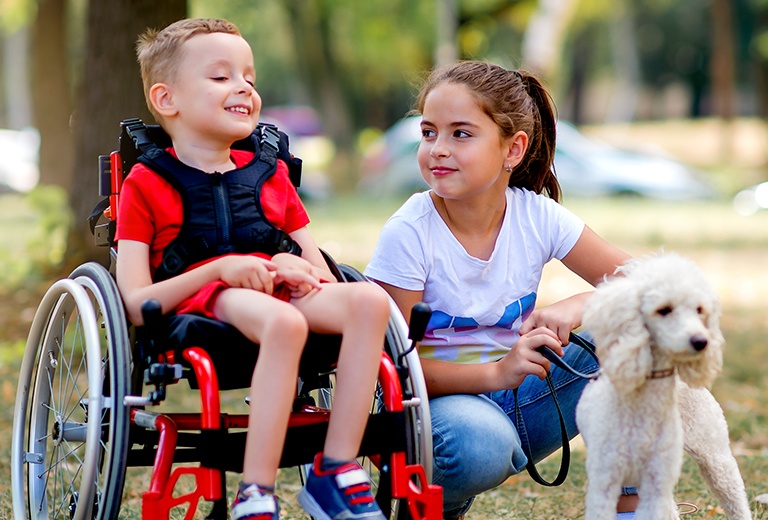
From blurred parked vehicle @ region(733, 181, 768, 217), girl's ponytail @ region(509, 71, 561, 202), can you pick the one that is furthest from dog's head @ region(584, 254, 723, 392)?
blurred parked vehicle @ region(733, 181, 768, 217)

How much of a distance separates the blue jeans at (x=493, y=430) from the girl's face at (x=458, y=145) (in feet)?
1.92

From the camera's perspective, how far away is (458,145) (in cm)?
299

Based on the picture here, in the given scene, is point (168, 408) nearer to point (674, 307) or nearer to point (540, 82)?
point (540, 82)

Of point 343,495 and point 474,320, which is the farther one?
A: point 474,320

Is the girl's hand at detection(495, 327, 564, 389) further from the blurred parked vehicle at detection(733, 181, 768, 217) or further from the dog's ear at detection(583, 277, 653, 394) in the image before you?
the blurred parked vehicle at detection(733, 181, 768, 217)

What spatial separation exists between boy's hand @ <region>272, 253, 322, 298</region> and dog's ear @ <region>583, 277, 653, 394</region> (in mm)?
696

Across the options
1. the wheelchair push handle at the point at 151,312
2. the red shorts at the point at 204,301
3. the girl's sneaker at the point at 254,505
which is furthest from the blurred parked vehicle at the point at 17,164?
the girl's sneaker at the point at 254,505

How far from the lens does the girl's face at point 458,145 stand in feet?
9.79

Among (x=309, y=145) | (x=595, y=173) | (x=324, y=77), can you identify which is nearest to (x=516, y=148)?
(x=595, y=173)

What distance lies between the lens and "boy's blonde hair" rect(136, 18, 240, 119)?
287 cm

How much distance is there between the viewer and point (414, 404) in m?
2.62

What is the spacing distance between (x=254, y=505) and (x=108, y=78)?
16.0ft

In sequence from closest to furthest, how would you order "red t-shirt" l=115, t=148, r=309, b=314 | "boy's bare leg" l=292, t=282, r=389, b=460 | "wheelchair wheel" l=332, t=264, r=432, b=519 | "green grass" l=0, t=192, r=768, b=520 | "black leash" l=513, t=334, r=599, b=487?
"boy's bare leg" l=292, t=282, r=389, b=460 → "wheelchair wheel" l=332, t=264, r=432, b=519 → "red t-shirt" l=115, t=148, r=309, b=314 → "black leash" l=513, t=334, r=599, b=487 → "green grass" l=0, t=192, r=768, b=520

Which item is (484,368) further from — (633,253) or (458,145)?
(633,253)
